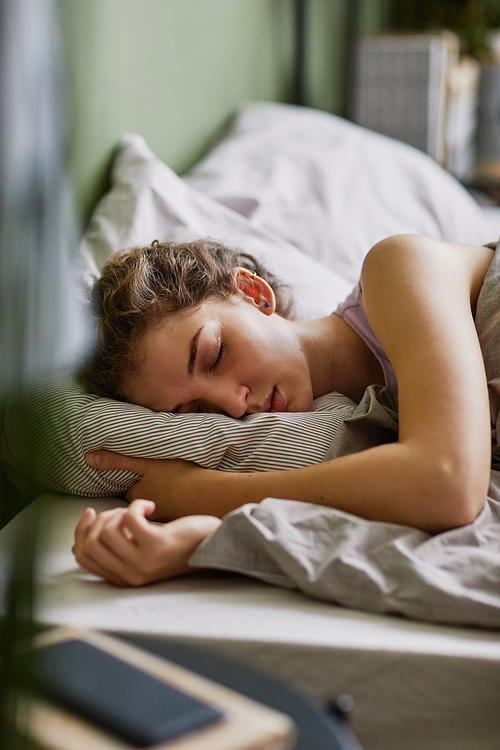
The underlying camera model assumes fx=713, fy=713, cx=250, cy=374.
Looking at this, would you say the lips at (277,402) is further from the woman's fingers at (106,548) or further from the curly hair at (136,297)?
the woman's fingers at (106,548)

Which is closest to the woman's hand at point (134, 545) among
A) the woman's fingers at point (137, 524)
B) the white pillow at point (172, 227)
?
the woman's fingers at point (137, 524)

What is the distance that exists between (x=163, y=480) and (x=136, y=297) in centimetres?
24

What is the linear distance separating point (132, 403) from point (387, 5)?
3.27 m

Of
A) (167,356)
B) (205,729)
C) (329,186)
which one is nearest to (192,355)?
(167,356)

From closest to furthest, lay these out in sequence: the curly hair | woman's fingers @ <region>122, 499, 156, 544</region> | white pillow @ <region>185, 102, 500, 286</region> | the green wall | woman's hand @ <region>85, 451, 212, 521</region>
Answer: woman's fingers @ <region>122, 499, 156, 544</region> < woman's hand @ <region>85, 451, 212, 521</region> < the curly hair < the green wall < white pillow @ <region>185, 102, 500, 286</region>

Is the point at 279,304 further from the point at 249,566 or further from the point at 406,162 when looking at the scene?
the point at 406,162

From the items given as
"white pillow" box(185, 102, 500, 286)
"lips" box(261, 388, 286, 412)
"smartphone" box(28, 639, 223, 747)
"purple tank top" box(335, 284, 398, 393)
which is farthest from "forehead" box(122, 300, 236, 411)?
"white pillow" box(185, 102, 500, 286)

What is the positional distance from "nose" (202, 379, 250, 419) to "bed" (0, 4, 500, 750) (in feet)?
0.38

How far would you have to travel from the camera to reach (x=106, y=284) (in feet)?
3.18

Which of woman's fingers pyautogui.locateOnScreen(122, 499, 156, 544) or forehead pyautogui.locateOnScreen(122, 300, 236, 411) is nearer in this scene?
woman's fingers pyautogui.locateOnScreen(122, 499, 156, 544)

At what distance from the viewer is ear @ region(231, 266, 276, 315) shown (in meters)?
0.97

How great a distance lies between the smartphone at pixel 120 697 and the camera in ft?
1.15

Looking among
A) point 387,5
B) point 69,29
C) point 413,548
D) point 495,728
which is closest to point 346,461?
point 413,548

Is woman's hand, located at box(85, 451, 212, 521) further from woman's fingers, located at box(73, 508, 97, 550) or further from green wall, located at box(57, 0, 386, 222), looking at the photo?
green wall, located at box(57, 0, 386, 222)
